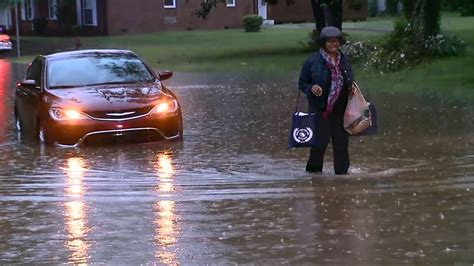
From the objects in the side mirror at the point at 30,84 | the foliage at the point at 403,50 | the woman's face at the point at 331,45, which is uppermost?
the woman's face at the point at 331,45

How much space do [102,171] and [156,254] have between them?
4119mm

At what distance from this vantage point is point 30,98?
14.2m

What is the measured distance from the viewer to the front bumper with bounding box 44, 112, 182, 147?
41.8 ft

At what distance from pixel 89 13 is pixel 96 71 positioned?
155 ft

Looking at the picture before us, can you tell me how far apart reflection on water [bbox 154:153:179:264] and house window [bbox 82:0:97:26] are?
49.6 meters

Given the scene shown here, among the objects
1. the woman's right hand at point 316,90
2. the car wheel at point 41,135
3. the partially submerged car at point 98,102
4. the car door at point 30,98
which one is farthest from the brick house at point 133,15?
the woman's right hand at point 316,90

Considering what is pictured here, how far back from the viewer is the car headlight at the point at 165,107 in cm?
1302

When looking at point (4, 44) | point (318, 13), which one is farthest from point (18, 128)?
point (4, 44)

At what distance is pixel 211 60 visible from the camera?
3309cm

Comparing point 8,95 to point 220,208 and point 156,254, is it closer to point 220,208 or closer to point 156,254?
point 220,208

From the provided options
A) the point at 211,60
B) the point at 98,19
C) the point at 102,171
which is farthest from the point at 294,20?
the point at 102,171

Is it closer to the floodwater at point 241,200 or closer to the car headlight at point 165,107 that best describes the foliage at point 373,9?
the floodwater at point 241,200

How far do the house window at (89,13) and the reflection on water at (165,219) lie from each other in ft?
163

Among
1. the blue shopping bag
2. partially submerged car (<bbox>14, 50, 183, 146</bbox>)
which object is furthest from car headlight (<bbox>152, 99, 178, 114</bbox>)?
the blue shopping bag
